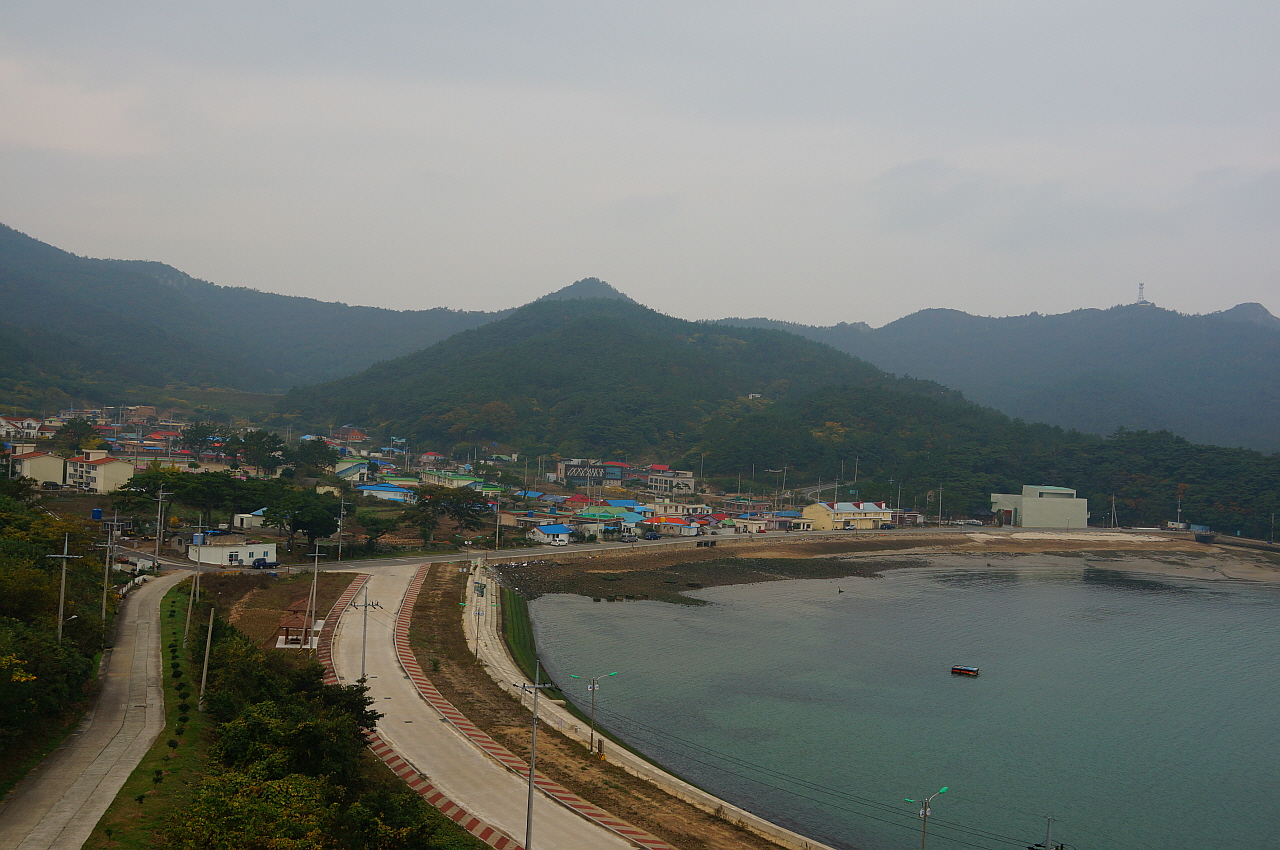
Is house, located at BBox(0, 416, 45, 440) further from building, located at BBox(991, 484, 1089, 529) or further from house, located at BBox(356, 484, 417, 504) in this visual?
building, located at BBox(991, 484, 1089, 529)

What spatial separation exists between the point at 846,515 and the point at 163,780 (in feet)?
198

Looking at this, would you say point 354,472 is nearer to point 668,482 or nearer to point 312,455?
point 312,455

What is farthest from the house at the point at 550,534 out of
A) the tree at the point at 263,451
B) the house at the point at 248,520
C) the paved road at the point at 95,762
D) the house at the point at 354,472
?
the paved road at the point at 95,762

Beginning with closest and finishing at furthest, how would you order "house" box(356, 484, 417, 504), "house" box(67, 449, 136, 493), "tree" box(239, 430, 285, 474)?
"house" box(67, 449, 136, 493), "house" box(356, 484, 417, 504), "tree" box(239, 430, 285, 474)

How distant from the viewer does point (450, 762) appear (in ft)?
58.0

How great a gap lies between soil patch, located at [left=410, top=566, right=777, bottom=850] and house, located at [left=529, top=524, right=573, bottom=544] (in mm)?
20674

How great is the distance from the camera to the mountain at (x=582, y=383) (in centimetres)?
10706

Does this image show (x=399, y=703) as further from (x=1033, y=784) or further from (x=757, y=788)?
(x=1033, y=784)

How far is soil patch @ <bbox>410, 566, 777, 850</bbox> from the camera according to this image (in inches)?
632

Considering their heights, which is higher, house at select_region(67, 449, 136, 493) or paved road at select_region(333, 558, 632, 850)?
house at select_region(67, 449, 136, 493)

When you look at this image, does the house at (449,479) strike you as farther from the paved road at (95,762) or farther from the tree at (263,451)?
the paved road at (95,762)

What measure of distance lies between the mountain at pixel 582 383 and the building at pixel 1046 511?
41655mm

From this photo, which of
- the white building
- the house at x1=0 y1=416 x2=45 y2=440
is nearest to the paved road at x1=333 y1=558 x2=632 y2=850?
the white building

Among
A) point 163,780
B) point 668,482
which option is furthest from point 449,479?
point 163,780
